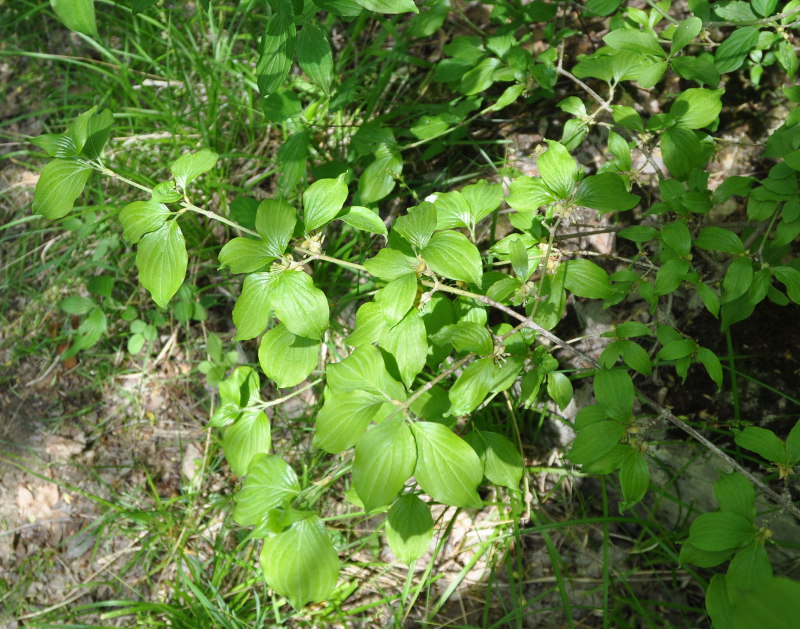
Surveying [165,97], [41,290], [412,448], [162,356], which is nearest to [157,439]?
[162,356]

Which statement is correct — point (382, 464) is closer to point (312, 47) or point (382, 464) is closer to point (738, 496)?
point (738, 496)

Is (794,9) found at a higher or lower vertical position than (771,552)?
higher

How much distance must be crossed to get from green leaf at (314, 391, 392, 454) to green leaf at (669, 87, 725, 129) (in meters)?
0.99

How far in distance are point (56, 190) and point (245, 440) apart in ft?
2.29

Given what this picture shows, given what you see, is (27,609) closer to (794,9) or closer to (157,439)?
(157,439)

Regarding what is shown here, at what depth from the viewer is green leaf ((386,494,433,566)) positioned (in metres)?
1.25

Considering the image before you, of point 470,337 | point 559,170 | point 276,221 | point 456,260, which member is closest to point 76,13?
point 276,221

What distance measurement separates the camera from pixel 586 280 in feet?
4.03

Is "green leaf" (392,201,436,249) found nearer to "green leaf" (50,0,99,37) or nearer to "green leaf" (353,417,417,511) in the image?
"green leaf" (353,417,417,511)

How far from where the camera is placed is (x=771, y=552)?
59.2 inches

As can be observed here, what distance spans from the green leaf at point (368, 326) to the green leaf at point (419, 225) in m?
0.18

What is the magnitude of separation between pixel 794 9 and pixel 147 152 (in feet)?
7.42

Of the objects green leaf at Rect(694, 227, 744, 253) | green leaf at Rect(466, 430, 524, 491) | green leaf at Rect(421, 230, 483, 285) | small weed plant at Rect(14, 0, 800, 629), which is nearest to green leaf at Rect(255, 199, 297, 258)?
small weed plant at Rect(14, 0, 800, 629)

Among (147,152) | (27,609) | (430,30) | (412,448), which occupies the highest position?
(430,30)
